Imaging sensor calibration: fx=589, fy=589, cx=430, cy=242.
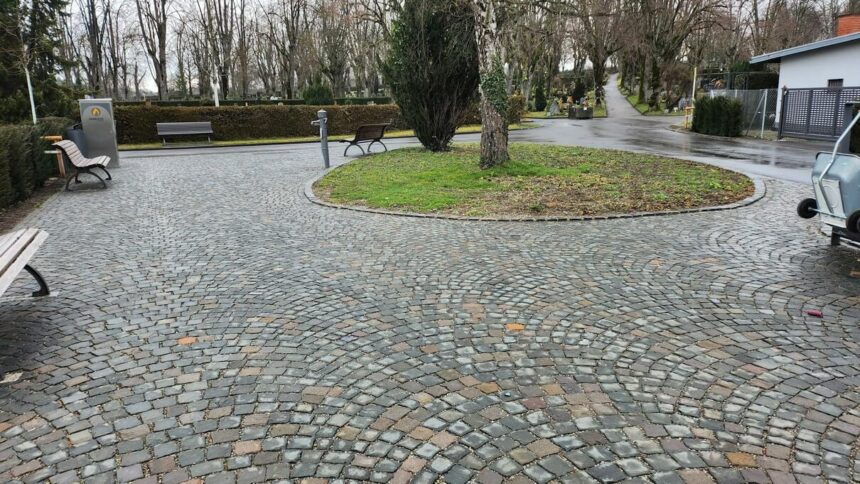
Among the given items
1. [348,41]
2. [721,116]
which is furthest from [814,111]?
[348,41]

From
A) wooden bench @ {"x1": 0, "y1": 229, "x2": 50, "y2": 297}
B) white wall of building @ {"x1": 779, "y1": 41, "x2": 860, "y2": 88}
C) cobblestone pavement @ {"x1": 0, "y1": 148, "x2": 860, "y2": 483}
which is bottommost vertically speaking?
cobblestone pavement @ {"x1": 0, "y1": 148, "x2": 860, "y2": 483}

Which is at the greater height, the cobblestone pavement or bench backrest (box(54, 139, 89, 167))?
bench backrest (box(54, 139, 89, 167))

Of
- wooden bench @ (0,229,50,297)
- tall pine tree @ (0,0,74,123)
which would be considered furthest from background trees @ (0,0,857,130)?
wooden bench @ (0,229,50,297)

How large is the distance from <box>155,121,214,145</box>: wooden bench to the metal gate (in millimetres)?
23873

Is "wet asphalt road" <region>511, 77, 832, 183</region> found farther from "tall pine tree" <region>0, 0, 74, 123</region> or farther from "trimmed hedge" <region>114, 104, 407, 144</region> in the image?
"tall pine tree" <region>0, 0, 74, 123</region>

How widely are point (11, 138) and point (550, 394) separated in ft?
34.8

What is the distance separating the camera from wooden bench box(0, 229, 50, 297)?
4.22m

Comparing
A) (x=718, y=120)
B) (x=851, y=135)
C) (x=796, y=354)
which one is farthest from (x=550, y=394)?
(x=718, y=120)

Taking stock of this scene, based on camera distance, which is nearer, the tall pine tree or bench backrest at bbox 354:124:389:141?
bench backrest at bbox 354:124:389:141

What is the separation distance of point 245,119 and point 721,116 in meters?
21.1

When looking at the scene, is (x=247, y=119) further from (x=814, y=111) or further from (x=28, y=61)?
(x=814, y=111)

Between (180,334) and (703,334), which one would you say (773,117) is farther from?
(180,334)

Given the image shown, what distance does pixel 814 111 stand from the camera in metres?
22.1

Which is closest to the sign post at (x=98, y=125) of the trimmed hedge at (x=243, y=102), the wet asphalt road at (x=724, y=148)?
the trimmed hedge at (x=243, y=102)
